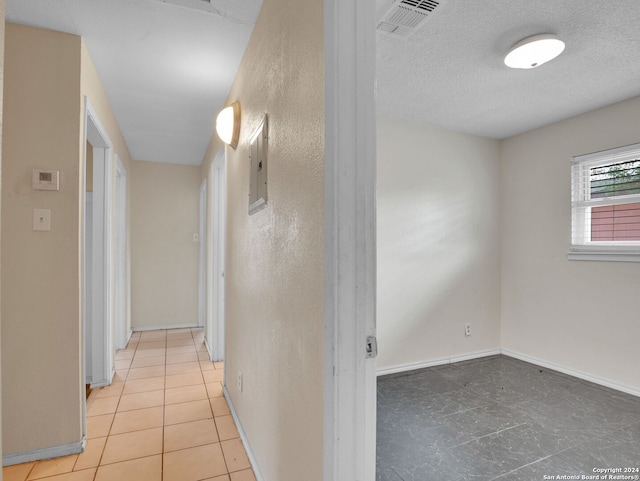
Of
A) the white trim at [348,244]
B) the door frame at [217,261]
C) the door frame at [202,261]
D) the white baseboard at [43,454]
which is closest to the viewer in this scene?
the white trim at [348,244]

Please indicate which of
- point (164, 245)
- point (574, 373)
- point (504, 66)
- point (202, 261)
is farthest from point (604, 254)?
point (164, 245)

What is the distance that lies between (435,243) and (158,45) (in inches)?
112

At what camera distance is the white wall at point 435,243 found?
3.29m

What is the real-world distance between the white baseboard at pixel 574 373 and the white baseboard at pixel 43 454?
150 inches

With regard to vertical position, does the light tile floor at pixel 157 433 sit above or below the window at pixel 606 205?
below

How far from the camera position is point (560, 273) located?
327cm

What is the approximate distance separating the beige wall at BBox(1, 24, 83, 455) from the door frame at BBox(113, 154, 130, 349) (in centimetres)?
170

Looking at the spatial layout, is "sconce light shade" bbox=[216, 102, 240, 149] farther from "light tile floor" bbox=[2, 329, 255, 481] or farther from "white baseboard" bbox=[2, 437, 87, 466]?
"white baseboard" bbox=[2, 437, 87, 466]

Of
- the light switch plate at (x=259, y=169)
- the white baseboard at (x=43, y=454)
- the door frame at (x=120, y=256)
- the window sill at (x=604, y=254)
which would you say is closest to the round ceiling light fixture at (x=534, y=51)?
the light switch plate at (x=259, y=169)

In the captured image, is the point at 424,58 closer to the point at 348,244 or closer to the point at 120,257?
the point at 348,244

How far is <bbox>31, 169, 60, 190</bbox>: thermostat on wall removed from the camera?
193 cm

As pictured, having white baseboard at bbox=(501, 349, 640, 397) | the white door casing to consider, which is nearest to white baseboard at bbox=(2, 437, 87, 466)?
the white door casing

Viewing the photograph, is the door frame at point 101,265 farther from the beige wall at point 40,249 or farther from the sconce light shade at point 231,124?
the sconce light shade at point 231,124

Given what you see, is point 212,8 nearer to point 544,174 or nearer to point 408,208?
point 408,208
